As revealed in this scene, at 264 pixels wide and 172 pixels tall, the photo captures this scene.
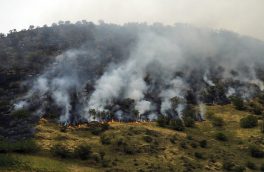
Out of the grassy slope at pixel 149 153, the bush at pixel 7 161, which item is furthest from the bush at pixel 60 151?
the bush at pixel 7 161

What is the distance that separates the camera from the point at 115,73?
19325 cm

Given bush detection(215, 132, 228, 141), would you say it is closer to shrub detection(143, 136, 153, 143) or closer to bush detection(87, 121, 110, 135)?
shrub detection(143, 136, 153, 143)

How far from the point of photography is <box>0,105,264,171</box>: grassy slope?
108 m

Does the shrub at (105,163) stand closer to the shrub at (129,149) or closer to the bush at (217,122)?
the shrub at (129,149)

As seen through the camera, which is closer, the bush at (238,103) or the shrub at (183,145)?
the shrub at (183,145)

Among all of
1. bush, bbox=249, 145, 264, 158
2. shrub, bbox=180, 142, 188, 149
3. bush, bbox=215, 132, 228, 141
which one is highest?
bush, bbox=215, 132, 228, 141

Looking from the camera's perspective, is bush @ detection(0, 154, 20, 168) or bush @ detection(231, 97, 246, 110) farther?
bush @ detection(231, 97, 246, 110)

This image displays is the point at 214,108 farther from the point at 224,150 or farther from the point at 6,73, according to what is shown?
the point at 6,73

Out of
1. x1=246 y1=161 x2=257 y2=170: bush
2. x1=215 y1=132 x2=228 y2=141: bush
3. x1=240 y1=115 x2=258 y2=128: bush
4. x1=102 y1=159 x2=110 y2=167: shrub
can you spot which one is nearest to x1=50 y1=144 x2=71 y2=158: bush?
x1=102 y1=159 x2=110 y2=167: shrub

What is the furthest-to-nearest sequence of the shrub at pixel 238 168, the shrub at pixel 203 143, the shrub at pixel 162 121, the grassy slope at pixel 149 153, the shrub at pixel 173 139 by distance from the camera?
the shrub at pixel 162 121 < the shrub at pixel 203 143 < the shrub at pixel 173 139 < the shrub at pixel 238 168 < the grassy slope at pixel 149 153

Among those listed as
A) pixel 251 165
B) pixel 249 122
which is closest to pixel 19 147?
pixel 251 165

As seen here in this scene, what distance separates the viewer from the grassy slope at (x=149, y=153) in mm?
107750

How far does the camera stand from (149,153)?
11725cm

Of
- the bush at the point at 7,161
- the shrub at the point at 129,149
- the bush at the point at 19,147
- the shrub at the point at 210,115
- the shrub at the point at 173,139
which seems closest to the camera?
the bush at the point at 7,161
